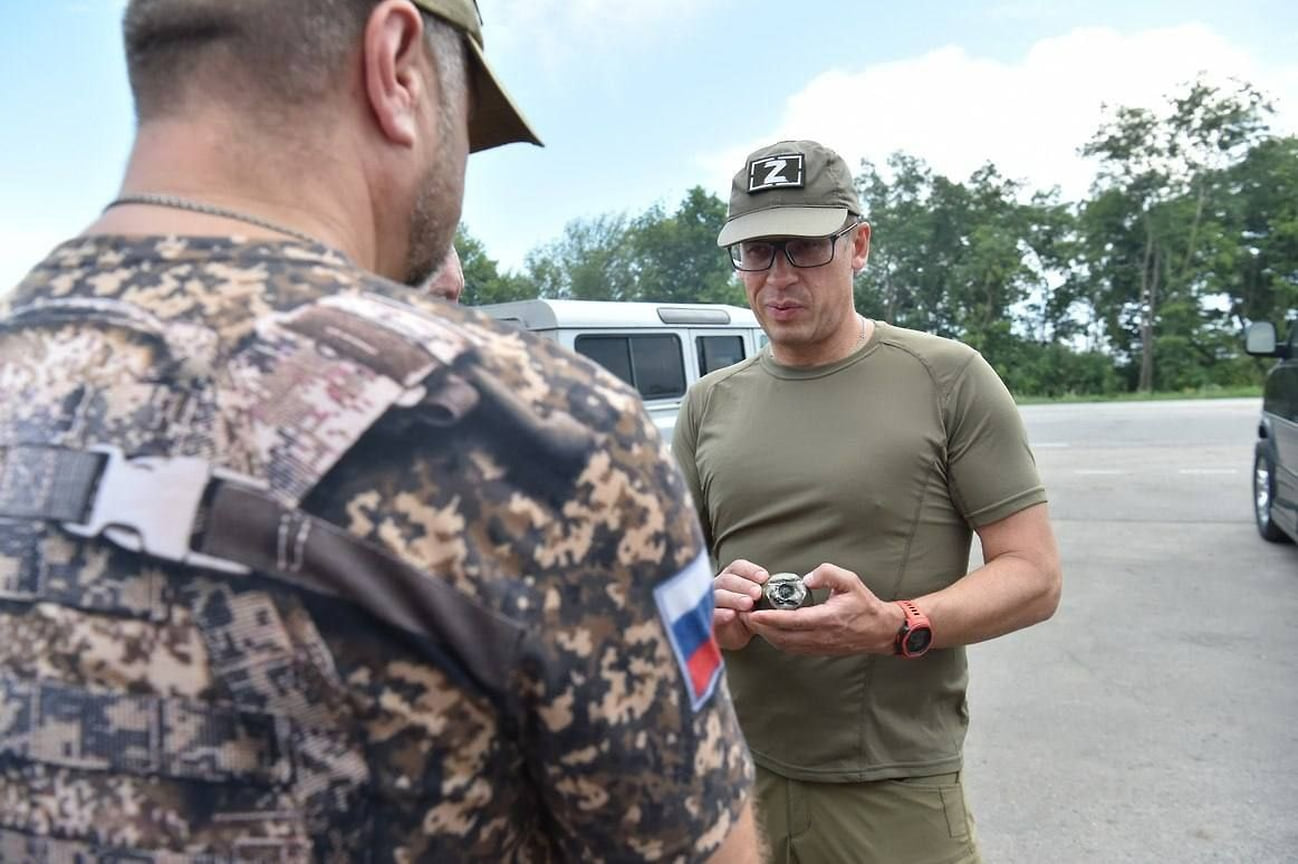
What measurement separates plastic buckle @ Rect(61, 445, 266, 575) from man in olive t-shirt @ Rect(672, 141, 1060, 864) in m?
1.38

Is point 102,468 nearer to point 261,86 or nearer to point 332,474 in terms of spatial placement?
point 332,474

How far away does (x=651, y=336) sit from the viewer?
11.2 m

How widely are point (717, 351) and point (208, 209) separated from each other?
11.3 meters

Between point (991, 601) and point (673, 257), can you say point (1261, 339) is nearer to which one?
point (991, 601)

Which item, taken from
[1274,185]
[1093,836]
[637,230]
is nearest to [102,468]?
[1093,836]

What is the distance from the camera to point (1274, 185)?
4250 centimetres

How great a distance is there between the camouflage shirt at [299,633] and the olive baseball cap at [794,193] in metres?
1.65

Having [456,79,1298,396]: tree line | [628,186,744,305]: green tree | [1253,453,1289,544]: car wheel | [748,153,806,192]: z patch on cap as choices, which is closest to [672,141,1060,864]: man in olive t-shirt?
[748,153,806,192]: z patch on cap

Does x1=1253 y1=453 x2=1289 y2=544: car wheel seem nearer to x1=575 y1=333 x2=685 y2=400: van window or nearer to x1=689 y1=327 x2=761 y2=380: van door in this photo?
x1=689 y1=327 x2=761 y2=380: van door

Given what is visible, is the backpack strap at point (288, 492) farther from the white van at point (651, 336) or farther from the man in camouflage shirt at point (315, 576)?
the white van at point (651, 336)

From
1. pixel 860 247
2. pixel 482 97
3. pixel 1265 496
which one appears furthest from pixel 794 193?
pixel 1265 496

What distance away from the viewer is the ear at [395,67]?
3.22 ft

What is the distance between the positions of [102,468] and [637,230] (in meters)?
57.8

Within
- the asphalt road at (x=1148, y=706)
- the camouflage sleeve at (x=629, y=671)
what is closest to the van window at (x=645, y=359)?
the asphalt road at (x=1148, y=706)
